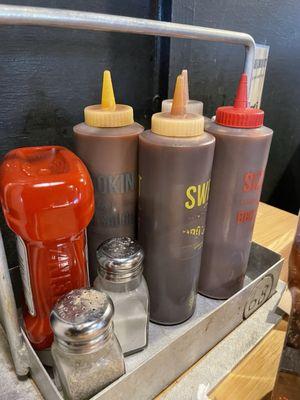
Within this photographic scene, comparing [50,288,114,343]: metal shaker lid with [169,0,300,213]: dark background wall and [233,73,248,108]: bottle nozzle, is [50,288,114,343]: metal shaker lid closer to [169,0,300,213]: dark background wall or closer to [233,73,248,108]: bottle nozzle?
[233,73,248,108]: bottle nozzle

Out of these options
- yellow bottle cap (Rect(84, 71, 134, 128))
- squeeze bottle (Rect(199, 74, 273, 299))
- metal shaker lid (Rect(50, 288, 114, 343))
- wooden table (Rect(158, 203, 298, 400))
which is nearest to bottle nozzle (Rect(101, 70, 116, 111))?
yellow bottle cap (Rect(84, 71, 134, 128))

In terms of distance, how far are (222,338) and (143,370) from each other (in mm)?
175

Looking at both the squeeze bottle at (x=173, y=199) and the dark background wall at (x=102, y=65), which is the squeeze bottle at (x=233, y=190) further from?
the dark background wall at (x=102, y=65)

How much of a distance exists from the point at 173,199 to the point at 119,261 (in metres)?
0.10

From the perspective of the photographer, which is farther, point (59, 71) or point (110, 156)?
point (59, 71)

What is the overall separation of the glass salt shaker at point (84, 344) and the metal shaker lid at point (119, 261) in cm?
3

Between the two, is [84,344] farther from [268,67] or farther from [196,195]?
[268,67]

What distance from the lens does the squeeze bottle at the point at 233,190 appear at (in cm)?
45

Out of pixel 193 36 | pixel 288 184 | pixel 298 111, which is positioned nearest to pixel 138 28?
pixel 193 36

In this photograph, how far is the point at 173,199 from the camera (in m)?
0.41

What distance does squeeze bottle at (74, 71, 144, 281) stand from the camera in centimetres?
42

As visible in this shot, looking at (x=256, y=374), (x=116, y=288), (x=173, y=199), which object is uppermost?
(x=173, y=199)

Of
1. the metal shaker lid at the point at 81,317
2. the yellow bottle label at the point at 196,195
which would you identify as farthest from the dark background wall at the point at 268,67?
the metal shaker lid at the point at 81,317

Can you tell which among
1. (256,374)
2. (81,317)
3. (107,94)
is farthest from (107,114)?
(256,374)
